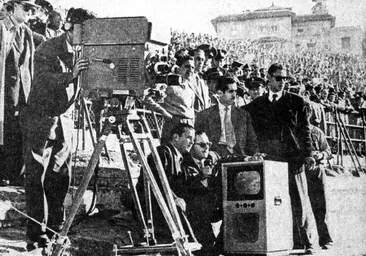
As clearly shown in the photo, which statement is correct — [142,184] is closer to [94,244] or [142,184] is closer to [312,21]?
[94,244]

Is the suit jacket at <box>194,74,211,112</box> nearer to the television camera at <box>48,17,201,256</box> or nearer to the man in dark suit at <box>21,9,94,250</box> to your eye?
the man in dark suit at <box>21,9,94,250</box>

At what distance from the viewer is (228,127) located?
401 centimetres

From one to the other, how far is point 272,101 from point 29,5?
190 centimetres

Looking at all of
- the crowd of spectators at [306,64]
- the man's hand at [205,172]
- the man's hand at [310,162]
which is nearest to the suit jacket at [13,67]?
the man's hand at [205,172]

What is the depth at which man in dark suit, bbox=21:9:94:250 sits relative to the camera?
3.12m

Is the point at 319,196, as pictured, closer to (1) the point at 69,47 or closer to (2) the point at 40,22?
(1) the point at 69,47

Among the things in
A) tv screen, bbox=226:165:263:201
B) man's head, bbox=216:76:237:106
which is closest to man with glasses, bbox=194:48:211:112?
man's head, bbox=216:76:237:106

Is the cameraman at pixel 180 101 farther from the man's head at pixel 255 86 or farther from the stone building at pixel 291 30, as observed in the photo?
the man's head at pixel 255 86

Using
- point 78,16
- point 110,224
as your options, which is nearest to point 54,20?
point 78,16

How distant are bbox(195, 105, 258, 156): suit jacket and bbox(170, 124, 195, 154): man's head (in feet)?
1.61

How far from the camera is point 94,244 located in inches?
127

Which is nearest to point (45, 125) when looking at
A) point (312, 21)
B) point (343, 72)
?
point (312, 21)

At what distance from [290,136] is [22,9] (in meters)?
2.13

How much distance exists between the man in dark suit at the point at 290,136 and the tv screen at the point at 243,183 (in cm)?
69
